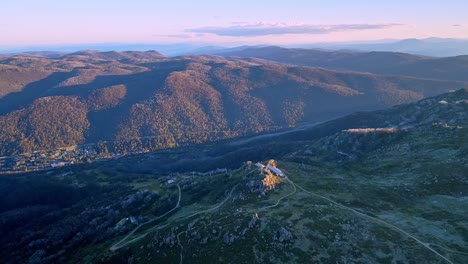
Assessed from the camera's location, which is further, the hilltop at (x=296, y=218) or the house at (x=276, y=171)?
the house at (x=276, y=171)

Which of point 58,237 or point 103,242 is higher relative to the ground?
point 103,242

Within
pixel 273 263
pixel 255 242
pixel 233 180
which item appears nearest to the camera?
pixel 273 263

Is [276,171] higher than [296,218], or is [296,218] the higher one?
[276,171]

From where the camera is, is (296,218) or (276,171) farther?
(276,171)

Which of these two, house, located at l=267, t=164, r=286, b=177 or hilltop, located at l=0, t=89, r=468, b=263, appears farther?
house, located at l=267, t=164, r=286, b=177

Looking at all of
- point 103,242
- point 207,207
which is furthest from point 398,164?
point 103,242

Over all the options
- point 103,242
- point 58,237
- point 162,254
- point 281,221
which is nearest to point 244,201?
point 281,221

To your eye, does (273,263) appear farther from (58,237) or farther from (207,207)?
(58,237)

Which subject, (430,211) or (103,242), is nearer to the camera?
(430,211)

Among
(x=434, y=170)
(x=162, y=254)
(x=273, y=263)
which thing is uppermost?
(x=434, y=170)

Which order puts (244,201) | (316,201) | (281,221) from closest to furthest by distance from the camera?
(281,221) → (316,201) → (244,201)
